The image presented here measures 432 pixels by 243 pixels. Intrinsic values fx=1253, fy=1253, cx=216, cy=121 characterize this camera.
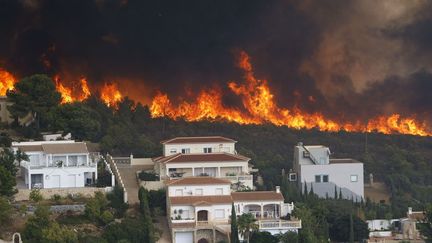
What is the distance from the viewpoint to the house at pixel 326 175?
237 feet

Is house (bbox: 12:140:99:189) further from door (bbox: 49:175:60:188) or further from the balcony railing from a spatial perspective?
the balcony railing

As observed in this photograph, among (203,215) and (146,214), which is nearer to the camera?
(146,214)

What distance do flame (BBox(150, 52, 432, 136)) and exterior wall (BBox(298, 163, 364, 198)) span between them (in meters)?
13.3

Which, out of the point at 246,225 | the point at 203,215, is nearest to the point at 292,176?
the point at 203,215

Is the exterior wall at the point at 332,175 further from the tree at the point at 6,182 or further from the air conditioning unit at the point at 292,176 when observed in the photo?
the tree at the point at 6,182

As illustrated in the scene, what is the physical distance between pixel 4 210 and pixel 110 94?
27.7 m

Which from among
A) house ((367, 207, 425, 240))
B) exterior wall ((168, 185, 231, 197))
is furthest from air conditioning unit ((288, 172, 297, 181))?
exterior wall ((168, 185, 231, 197))

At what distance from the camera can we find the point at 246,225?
5928 centimetres

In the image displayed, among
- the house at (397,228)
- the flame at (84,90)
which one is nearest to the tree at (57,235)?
the house at (397,228)

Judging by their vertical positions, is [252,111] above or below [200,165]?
above

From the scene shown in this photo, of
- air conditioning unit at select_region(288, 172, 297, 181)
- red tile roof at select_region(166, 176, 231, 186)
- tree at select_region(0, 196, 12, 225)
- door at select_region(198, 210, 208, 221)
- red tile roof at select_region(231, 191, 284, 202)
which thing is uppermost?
air conditioning unit at select_region(288, 172, 297, 181)

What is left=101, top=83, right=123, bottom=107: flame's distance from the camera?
84688 mm

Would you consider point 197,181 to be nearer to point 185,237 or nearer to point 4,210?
point 185,237

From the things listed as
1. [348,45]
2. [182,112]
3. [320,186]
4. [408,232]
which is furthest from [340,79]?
[408,232]
